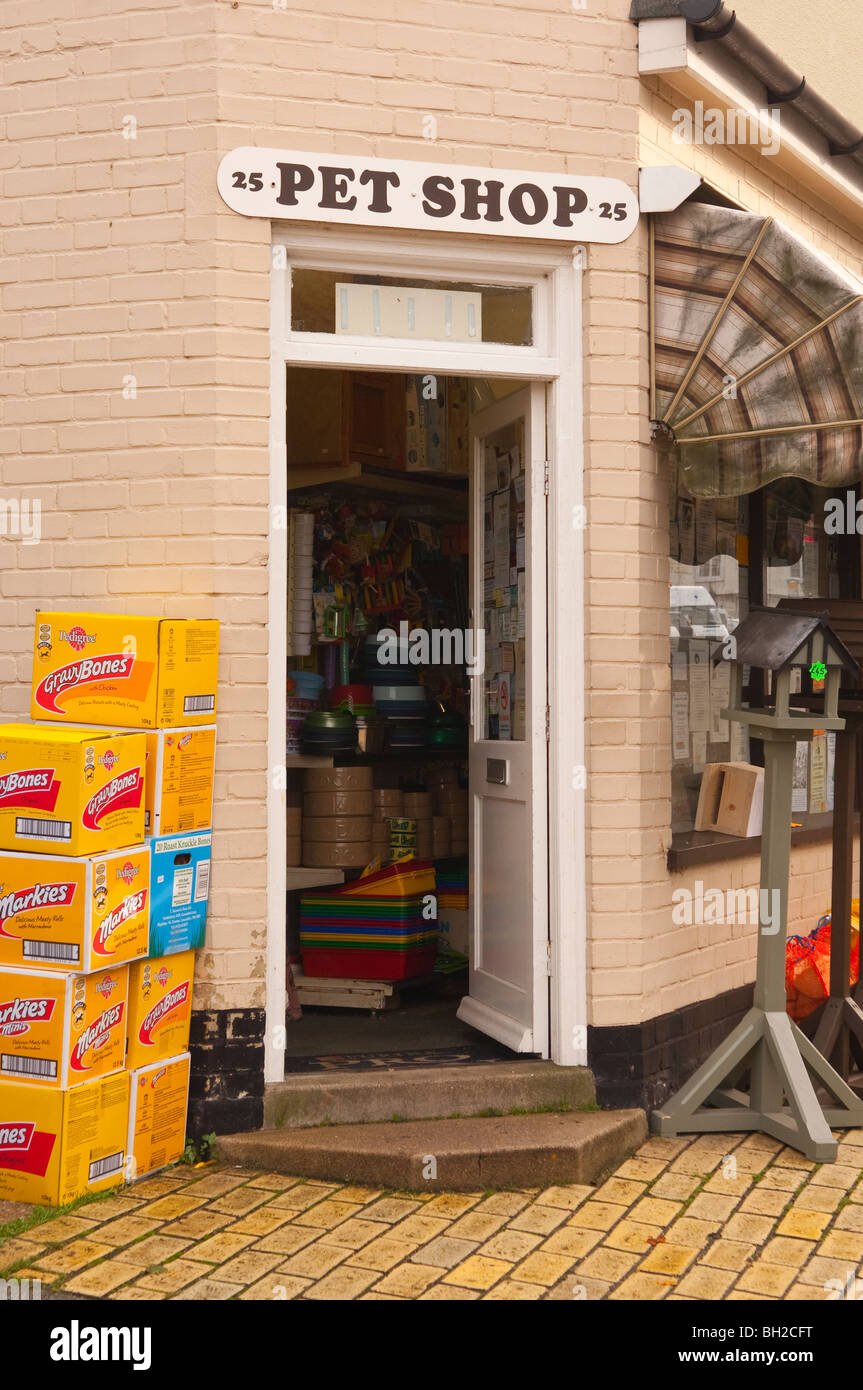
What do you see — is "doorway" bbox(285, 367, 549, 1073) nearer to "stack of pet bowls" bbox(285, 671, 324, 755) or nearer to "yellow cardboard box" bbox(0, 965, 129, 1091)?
"stack of pet bowls" bbox(285, 671, 324, 755)

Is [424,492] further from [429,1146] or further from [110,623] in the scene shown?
[429,1146]

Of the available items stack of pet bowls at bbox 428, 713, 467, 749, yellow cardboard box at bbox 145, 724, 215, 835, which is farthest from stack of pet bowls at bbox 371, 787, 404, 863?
yellow cardboard box at bbox 145, 724, 215, 835

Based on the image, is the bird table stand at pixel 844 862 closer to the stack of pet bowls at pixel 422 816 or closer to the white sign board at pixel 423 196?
the white sign board at pixel 423 196

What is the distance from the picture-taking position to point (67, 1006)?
3.96 metres

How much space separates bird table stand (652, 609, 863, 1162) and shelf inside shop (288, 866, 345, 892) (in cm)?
202

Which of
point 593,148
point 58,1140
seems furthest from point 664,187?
point 58,1140

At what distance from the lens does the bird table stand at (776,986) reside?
4.67 metres

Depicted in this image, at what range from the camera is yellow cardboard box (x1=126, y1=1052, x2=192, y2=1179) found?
166 inches

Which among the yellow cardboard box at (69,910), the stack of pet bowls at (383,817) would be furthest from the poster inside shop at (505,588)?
the yellow cardboard box at (69,910)

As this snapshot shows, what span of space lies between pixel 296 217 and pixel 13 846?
2.35 meters

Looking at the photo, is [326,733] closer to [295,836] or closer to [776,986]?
[295,836]

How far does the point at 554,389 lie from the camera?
4926mm

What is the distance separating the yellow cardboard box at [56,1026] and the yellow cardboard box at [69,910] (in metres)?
0.06

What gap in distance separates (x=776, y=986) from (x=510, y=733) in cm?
139
